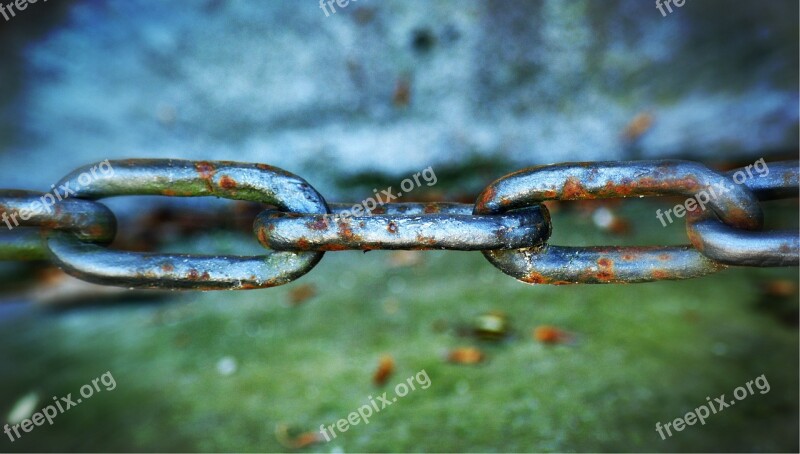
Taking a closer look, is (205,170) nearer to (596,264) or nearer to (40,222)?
(40,222)

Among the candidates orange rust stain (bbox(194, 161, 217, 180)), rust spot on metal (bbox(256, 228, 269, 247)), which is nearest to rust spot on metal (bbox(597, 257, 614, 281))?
rust spot on metal (bbox(256, 228, 269, 247))

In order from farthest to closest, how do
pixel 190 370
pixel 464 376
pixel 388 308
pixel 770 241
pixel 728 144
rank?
pixel 728 144, pixel 388 308, pixel 190 370, pixel 464 376, pixel 770 241

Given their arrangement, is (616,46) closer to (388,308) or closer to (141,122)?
(388,308)

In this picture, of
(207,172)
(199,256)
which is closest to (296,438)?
(199,256)

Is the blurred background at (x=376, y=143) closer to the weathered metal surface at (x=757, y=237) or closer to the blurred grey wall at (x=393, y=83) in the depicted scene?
the blurred grey wall at (x=393, y=83)

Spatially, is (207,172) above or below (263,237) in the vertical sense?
above

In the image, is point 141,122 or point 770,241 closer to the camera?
point 770,241

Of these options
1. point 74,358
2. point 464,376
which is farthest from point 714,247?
point 74,358

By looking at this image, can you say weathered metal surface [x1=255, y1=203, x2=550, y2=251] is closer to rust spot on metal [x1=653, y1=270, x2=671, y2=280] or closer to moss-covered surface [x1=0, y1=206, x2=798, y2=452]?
rust spot on metal [x1=653, y1=270, x2=671, y2=280]
